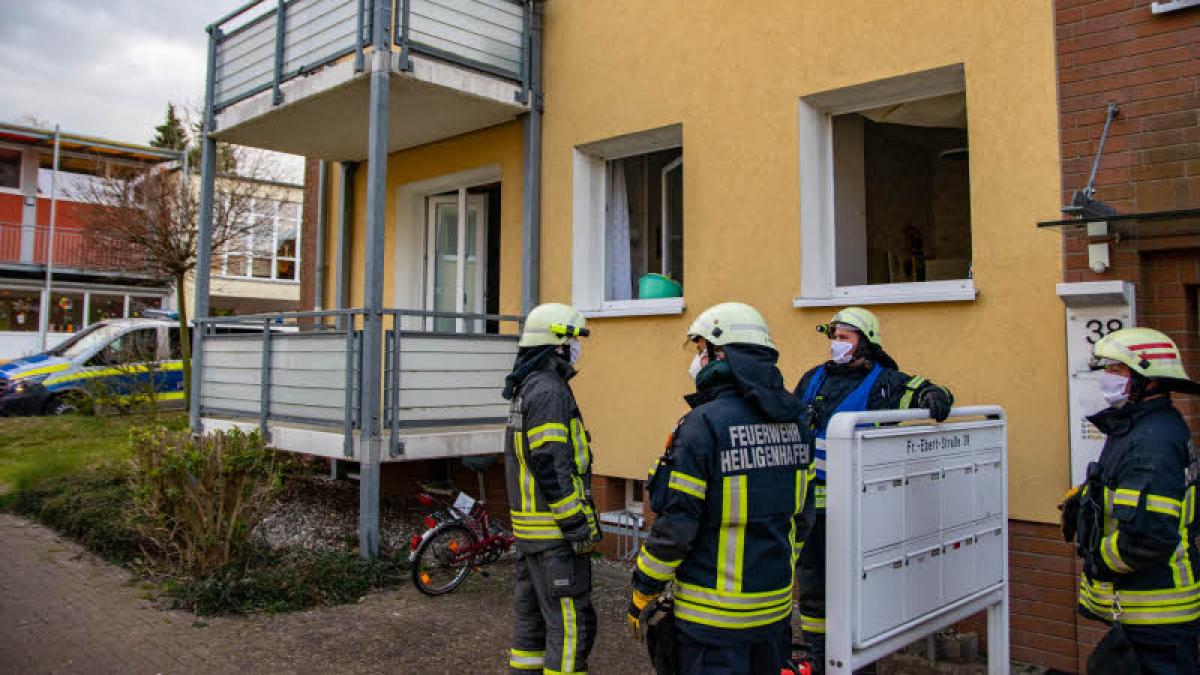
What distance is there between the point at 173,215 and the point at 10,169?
15.3 meters

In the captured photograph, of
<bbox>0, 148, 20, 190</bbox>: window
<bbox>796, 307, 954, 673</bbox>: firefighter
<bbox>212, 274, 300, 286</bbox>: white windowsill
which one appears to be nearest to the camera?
<bbox>796, 307, 954, 673</bbox>: firefighter

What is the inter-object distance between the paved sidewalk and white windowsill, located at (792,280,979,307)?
2.60 m

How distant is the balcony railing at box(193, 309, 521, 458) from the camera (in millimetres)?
6906

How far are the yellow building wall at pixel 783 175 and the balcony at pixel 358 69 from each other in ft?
2.03

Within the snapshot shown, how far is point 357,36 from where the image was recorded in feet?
22.8

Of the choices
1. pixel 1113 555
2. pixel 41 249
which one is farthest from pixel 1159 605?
pixel 41 249

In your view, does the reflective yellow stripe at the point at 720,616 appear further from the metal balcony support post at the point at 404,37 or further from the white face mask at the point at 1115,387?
the metal balcony support post at the point at 404,37

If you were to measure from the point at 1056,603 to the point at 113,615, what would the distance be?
232 inches

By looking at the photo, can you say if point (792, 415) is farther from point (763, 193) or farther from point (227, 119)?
point (227, 119)

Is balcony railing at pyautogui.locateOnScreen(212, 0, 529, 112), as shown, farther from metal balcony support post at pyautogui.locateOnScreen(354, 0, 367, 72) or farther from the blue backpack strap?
the blue backpack strap

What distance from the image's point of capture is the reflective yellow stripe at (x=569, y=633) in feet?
12.6

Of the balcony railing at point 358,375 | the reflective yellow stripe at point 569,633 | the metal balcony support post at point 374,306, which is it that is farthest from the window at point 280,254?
the reflective yellow stripe at point 569,633

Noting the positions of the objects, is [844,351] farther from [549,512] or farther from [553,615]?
[553,615]

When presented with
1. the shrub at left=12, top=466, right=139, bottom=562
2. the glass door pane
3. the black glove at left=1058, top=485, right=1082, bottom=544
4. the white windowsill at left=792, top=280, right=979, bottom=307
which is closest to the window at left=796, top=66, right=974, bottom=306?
the white windowsill at left=792, top=280, right=979, bottom=307
